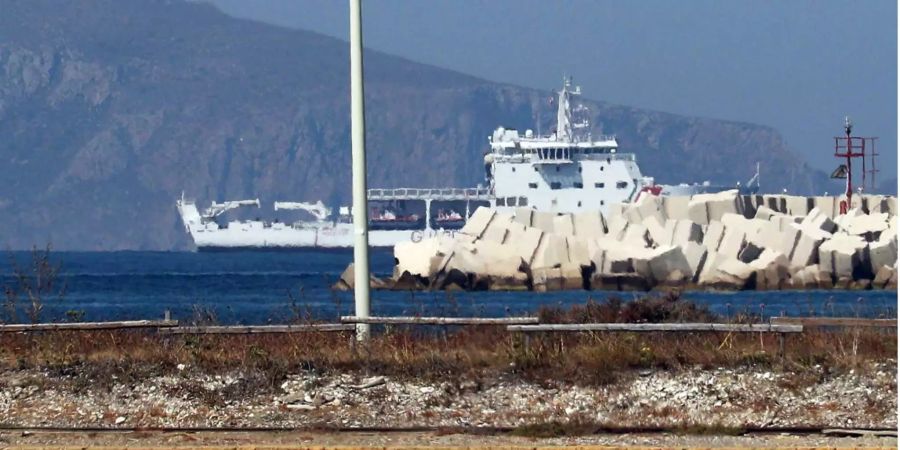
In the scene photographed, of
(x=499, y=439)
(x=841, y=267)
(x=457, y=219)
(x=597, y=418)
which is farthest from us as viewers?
(x=457, y=219)

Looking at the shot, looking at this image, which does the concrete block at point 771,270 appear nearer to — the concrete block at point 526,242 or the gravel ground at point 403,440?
the concrete block at point 526,242

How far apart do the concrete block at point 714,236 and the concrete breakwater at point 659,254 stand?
0.04 m

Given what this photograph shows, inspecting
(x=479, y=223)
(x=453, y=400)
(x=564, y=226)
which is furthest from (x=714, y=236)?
(x=453, y=400)

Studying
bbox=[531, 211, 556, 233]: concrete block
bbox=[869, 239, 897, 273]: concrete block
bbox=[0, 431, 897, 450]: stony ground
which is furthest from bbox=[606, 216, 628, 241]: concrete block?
bbox=[0, 431, 897, 450]: stony ground

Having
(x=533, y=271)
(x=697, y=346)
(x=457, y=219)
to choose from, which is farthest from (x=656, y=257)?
→ (x=457, y=219)

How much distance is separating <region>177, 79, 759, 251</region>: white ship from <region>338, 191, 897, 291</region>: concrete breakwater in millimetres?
27307

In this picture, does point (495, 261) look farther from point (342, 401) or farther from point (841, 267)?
point (342, 401)

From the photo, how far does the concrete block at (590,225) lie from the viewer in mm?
54156

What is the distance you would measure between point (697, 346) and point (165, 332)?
4.34m

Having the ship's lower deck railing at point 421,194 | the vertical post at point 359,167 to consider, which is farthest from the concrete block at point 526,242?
the ship's lower deck railing at point 421,194

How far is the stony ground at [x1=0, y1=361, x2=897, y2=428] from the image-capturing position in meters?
Answer: 12.0

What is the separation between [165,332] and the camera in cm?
1405

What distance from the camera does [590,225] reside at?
55094 mm

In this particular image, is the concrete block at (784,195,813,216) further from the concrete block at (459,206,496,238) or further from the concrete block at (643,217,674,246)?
A: the concrete block at (459,206,496,238)
